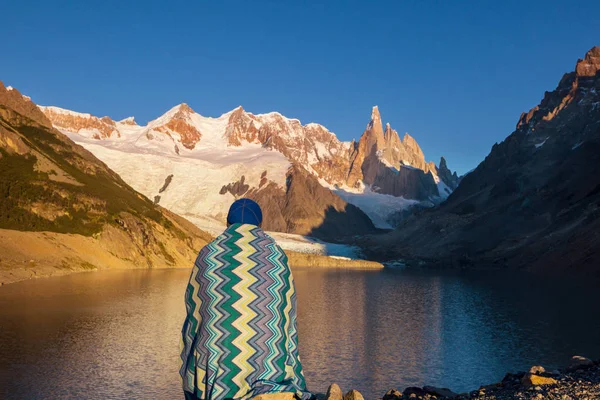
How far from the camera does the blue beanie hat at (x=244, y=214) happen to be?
11163 mm

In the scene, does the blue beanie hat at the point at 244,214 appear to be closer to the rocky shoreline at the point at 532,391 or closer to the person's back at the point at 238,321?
the person's back at the point at 238,321

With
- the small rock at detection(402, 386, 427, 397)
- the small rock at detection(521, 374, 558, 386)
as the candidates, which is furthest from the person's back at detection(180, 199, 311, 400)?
the small rock at detection(402, 386, 427, 397)

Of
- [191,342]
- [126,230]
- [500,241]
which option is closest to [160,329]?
[191,342]

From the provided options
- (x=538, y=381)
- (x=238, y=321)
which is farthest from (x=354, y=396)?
(x=538, y=381)

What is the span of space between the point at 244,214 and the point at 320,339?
A: 31.3 m

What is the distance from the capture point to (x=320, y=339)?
40.8 metres

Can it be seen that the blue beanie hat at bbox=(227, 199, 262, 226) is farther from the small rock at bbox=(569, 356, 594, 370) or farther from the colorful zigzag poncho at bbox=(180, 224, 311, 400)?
the small rock at bbox=(569, 356, 594, 370)

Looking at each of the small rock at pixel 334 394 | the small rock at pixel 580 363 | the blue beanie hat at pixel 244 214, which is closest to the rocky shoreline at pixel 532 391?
Answer: the small rock at pixel 334 394

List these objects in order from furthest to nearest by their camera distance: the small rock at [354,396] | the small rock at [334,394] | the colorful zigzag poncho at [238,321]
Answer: the small rock at [334,394] < the small rock at [354,396] < the colorful zigzag poncho at [238,321]

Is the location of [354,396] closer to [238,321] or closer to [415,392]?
[238,321]

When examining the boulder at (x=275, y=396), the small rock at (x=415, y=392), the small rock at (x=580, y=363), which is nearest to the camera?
the boulder at (x=275, y=396)

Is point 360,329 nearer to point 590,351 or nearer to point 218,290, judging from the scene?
point 590,351

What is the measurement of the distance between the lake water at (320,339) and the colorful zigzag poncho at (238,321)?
48.6ft

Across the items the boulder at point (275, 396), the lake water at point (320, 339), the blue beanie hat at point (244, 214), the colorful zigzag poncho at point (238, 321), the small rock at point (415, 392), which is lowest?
the lake water at point (320, 339)
